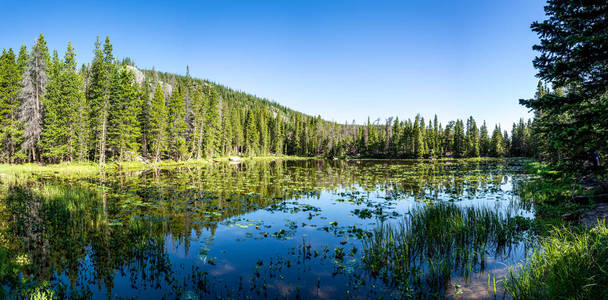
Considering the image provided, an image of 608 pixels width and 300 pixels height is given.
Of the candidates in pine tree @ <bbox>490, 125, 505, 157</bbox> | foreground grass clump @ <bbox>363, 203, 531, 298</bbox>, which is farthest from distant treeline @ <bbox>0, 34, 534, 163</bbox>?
pine tree @ <bbox>490, 125, 505, 157</bbox>

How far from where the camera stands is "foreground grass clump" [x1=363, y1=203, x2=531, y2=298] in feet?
20.6

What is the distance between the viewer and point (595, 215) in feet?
33.2

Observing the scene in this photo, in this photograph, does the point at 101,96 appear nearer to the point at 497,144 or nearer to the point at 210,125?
the point at 210,125

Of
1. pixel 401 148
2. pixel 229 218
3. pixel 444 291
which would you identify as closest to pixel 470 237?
pixel 444 291

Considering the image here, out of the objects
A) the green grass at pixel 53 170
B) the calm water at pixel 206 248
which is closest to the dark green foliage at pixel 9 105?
the green grass at pixel 53 170

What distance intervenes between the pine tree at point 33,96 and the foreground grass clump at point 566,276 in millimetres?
48359

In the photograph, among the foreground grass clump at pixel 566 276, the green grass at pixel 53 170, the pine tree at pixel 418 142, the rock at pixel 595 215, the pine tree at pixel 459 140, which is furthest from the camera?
the pine tree at pixel 459 140

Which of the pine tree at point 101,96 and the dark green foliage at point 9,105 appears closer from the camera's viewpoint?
the dark green foliage at point 9,105

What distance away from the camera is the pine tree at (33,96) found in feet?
107

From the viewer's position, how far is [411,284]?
19.9 ft

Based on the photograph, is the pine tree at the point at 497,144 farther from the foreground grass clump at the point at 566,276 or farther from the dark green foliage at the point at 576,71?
the foreground grass clump at the point at 566,276

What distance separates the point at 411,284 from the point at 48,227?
1281 centimetres

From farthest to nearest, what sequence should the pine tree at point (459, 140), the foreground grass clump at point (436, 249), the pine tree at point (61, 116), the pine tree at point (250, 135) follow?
the pine tree at point (459, 140)
the pine tree at point (250, 135)
the pine tree at point (61, 116)
the foreground grass clump at point (436, 249)

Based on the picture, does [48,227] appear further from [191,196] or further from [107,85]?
[107,85]
